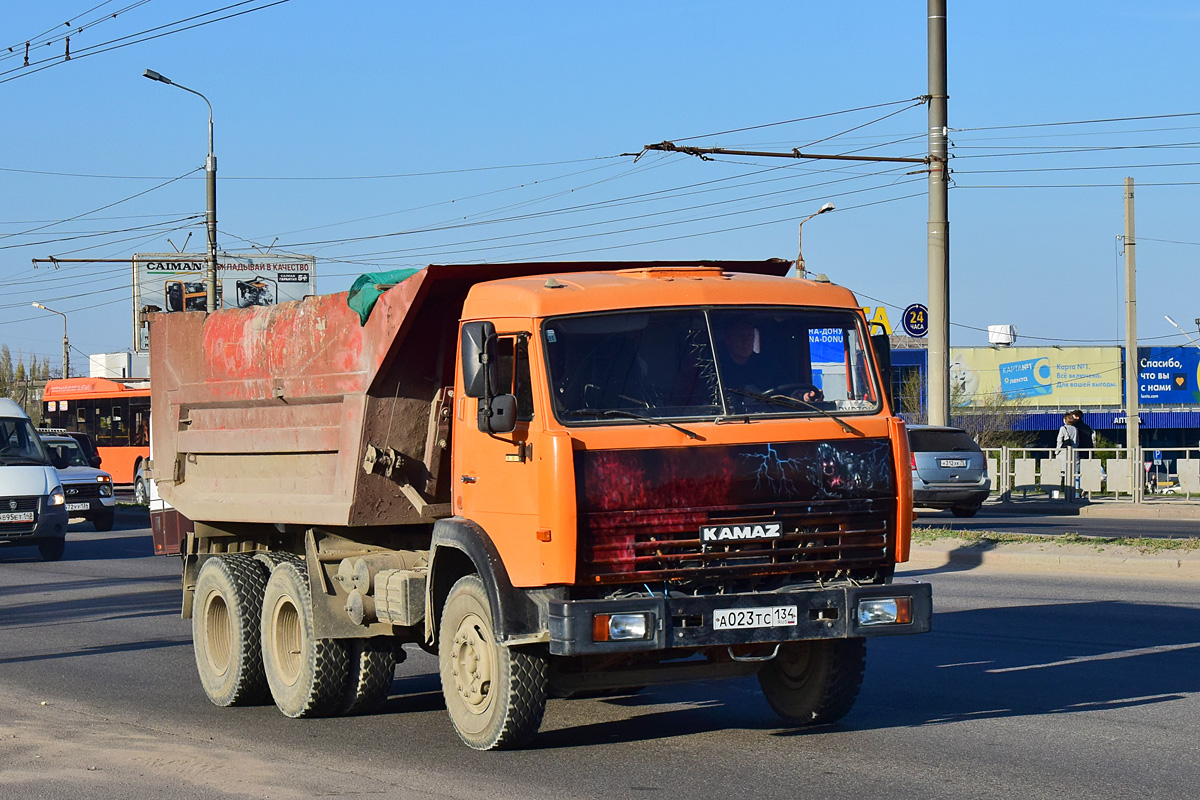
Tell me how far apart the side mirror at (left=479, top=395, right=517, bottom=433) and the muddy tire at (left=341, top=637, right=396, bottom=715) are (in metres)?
2.26

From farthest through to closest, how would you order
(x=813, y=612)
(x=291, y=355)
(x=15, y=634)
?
1. (x=15, y=634)
2. (x=291, y=355)
3. (x=813, y=612)

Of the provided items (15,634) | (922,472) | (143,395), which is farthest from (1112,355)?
(15,634)

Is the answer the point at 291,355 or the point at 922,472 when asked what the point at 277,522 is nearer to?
the point at 291,355

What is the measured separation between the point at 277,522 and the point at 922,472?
18020 millimetres

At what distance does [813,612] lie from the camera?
705 cm

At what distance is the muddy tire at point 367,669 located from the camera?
8.81m

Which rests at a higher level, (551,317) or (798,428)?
(551,317)

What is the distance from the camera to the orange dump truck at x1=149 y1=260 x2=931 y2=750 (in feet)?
22.5

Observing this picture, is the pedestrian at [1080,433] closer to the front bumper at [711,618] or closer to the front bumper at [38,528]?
the front bumper at [38,528]

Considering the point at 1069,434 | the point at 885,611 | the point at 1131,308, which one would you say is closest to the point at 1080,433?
the point at 1069,434

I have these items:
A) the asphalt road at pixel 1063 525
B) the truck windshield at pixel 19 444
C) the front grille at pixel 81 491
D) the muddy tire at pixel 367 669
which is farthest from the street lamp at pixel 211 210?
the muddy tire at pixel 367 669

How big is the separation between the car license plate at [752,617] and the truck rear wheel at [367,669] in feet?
8.62

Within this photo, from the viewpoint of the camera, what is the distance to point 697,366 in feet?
23.7

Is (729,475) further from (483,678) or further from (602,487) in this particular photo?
(483,678)
